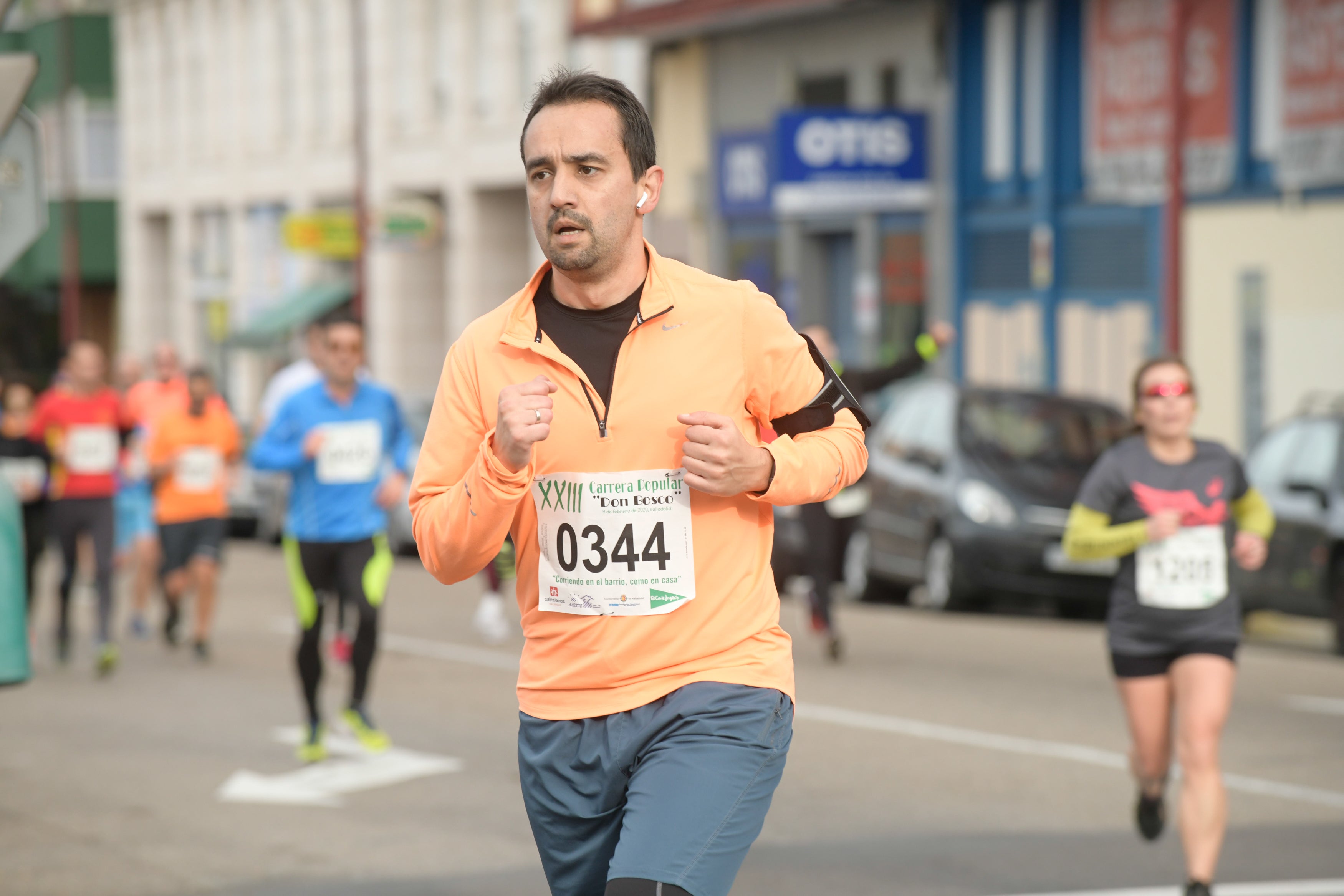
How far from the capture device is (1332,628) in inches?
581

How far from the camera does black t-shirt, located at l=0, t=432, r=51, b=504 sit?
13930 millimetres

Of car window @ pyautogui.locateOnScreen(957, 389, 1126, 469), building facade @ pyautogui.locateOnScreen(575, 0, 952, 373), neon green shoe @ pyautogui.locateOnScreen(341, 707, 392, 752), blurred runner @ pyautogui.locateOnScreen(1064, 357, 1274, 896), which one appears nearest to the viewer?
blurred runner @ pyautogui.locateOnScreen(1064, 357, 1274, 896)

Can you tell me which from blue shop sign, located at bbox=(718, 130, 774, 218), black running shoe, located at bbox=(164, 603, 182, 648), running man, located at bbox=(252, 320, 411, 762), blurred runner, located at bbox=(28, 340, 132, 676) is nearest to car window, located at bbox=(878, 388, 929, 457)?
black running shoe, located at bbox=(164, 603, 182, 648)

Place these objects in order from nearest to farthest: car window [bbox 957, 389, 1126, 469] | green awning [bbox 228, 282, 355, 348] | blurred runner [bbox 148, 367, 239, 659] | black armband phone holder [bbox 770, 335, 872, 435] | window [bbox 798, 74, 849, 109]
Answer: black armband phone holder [bbox 770, 335, 872, 435]
blurred runner [bbox 148, 367, 239, 659]
car window [bbox 957, 389, 1126, 469]
window [bbox 798, 74, 849, 109]
green awning [bbox 228, 282, 355, 348]

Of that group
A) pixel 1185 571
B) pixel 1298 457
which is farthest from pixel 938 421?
pixel 1185 571

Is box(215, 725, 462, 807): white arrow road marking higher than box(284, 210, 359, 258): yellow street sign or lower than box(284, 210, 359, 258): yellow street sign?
lower

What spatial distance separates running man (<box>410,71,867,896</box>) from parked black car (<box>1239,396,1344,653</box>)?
33.4 ft

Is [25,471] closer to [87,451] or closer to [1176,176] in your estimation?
[87,451]

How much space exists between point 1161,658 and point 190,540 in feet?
29.3

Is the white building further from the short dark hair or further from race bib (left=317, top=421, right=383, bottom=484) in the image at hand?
the short dark hair

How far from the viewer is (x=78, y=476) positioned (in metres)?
14.2

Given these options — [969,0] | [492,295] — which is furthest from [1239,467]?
[492,295]

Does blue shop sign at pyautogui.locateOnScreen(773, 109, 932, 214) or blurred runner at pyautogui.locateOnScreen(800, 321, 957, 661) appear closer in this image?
blurred runner at pyautogui.locateOnScreen(800, 321, 957, 661)

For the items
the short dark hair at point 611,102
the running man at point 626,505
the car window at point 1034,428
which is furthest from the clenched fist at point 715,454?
the car window at point 1034,428
